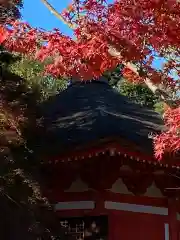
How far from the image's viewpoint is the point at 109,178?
8.16 m

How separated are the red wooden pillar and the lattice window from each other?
4.25ft

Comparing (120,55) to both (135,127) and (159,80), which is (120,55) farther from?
(135,127)

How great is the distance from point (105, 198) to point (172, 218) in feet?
4.60

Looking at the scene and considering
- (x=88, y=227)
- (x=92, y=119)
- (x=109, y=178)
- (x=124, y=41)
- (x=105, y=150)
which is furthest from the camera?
(x=92, y=119)

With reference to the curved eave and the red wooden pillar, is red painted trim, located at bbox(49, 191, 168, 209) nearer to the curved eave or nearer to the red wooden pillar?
the red wooden pillar

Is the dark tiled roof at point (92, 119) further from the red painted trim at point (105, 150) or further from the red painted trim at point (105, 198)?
the red painted trim at point (105, 198)

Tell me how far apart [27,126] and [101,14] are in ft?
6.73

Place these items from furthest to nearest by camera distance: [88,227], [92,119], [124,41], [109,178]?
[92,119] < [88,227] < [109,178] < [124,41]

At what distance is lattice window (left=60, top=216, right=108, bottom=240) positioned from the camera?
8.17 metres

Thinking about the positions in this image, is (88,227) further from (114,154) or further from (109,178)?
(114,154)

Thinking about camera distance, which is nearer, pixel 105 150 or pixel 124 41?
pixel 124 41

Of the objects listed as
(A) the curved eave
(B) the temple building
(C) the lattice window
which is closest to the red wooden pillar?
(B) the temple building

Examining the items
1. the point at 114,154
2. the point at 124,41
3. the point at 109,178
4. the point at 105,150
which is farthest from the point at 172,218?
the point at 124,41

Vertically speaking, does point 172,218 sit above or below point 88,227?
above
